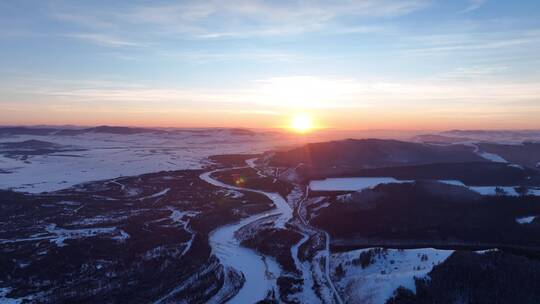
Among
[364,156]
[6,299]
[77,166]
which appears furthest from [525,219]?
[77,166]

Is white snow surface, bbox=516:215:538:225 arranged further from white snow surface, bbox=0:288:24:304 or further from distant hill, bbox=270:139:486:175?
white snow surface, bbox=0:288:24:304

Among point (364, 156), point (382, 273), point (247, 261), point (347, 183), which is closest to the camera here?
point (382, 273)

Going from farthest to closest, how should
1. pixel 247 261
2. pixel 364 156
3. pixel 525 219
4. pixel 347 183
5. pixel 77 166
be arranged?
1. pixel 364 156
2. pixel 77 166
3. pixel 347 183
4. pixel 525 219
5. pixel 247 261

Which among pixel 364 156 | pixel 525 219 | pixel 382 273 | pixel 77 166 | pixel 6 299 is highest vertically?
pixel 364 156

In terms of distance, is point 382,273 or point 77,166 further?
point 77,166

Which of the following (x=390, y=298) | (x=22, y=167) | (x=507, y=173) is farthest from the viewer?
(x=22, y=167)

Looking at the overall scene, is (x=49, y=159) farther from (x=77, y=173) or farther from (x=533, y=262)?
(x=533, y=262)

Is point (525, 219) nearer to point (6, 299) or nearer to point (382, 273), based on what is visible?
point (382, 273)

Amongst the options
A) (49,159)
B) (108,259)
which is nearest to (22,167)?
(49,159)

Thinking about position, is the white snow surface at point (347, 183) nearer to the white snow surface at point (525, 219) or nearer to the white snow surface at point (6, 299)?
the white snow surface at point (525, 219)
